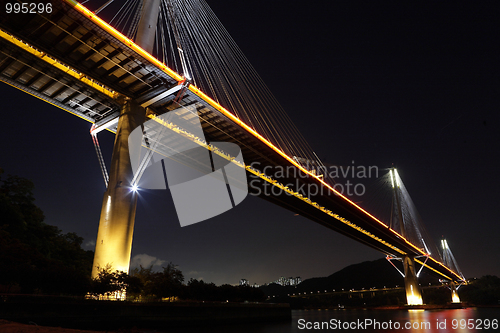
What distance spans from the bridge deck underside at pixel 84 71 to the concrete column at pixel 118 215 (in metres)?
2.61

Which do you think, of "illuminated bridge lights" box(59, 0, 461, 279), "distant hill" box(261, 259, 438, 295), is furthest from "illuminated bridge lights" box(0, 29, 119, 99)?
"distant hill" box(261, 259, 438, 295)

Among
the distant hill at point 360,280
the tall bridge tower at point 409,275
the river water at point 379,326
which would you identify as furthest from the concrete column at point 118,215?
the distant hill at point 360,280

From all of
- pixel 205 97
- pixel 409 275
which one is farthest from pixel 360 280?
pixel 205 97

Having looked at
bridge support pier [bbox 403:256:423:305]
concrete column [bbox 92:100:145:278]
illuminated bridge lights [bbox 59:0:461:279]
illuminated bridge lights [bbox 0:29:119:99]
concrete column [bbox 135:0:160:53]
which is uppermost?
concrete column [bbox 135:0:160:53]

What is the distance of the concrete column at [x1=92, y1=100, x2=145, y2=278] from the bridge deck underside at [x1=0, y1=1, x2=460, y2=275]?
2.61 m

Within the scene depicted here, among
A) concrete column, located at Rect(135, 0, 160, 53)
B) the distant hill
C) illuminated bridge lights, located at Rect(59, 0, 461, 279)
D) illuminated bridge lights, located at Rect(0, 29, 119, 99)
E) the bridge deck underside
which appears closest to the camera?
illuminated bridge lights, located at Rect(59, 0, 461, 279)

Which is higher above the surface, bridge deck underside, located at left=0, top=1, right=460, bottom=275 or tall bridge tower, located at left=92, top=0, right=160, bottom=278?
bridge deck underside, located at left=0, top=1, right=460, bottom=275

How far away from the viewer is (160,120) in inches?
831

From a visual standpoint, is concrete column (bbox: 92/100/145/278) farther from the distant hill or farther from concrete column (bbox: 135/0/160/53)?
the distant hill

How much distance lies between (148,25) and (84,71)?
3940mm

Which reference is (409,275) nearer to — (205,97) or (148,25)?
(205,97)

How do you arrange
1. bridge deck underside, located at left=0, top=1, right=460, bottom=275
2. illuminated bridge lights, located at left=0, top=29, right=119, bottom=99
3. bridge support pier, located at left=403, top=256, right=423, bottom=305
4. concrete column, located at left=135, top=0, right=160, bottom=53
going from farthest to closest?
bridge support pier, located at left=403, top=256, right=423, bottom=305 < concrete column, located at left=135, top=0, right=160, bottom=53 < illuminated bridge lights, located at left=0, top=29, right=119, bottom=99 < bridge deck underside, located at left=0, top=1, right=460, bottom=275

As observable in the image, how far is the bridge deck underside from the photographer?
14.0 m

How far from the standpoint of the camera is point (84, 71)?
54.0 ft
